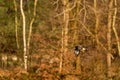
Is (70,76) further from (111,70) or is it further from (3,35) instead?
(3,35)

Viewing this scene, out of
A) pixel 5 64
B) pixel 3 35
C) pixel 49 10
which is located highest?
pixel 49 10

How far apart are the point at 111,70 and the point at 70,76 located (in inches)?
121

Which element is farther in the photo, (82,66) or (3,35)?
(3,35)

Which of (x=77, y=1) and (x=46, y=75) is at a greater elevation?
(x=77, y=1)

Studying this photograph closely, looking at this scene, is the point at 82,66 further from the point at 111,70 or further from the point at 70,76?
the point at 70,76

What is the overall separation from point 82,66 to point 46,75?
3.58 metres

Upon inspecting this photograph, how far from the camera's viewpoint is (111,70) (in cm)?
1712

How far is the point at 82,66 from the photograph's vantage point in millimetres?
17906

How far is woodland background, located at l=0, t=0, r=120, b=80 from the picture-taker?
15.5 metres

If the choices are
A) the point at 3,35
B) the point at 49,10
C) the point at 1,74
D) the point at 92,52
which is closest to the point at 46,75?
the point at 1,74

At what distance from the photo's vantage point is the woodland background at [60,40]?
15.5 m

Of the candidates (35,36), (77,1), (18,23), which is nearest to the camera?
(77,1)

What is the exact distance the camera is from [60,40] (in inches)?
731

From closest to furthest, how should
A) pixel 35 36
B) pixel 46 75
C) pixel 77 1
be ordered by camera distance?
pixel 46 75
pixel 77 1
pixel 35 36
